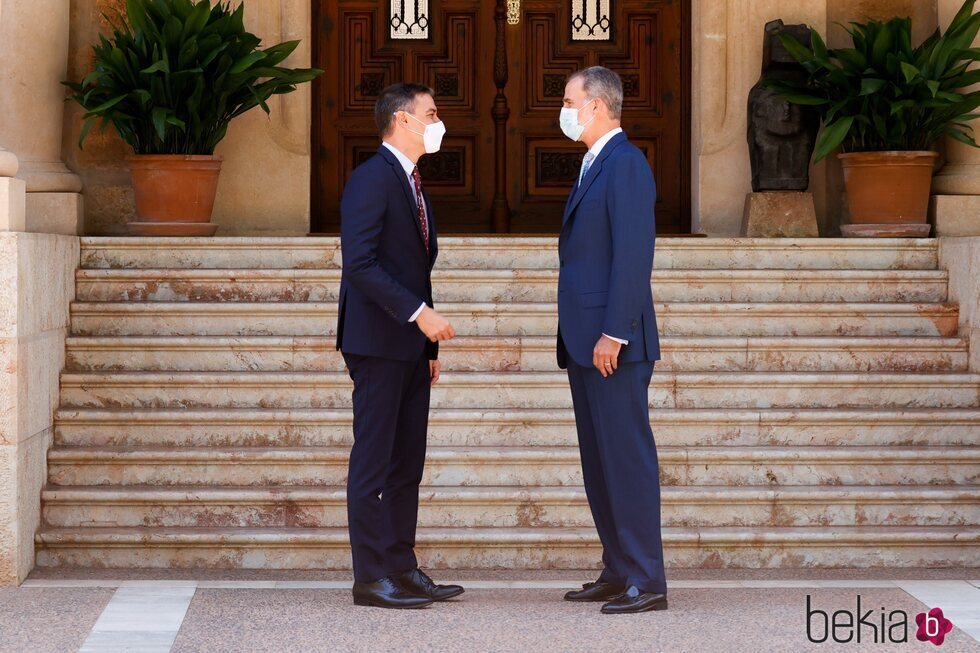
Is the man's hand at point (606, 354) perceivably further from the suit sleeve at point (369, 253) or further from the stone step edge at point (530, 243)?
the stone step edge at point (530, 243)

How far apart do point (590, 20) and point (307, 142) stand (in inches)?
82.0

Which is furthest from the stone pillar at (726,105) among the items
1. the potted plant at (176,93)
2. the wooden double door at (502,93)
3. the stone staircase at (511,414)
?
the potted plant at (176,93)

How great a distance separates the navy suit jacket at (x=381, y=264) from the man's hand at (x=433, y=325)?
41 millimetres

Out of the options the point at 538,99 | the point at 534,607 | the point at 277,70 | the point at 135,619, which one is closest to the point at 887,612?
the point at 534,607

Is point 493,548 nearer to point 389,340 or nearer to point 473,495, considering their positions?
point 473,495

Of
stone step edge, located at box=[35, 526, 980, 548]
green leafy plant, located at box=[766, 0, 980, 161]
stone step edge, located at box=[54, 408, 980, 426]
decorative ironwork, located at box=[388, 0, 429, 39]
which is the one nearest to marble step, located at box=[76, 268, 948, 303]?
stone step edge, located at box=[54, 408, 980, 426]

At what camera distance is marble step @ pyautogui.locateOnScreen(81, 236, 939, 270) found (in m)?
6.75

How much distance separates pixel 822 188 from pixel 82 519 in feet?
15.7

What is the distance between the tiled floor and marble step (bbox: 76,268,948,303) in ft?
5.49

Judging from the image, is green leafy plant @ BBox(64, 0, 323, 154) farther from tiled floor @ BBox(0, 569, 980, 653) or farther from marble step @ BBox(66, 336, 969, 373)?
tiled floor @ BBox(0, 569, 980, 653)

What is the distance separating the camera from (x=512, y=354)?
20.0 feet

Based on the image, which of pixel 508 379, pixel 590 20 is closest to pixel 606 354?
pixel 508 379

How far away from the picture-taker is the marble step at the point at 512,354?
603 cm

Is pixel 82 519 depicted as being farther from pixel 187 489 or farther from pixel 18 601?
pixel 18 601
